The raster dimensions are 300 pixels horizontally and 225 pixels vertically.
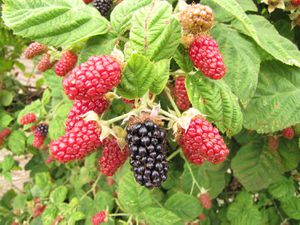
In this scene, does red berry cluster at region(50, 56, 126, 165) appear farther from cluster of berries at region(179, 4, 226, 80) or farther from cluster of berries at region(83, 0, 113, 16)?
cluster of berries at region(83, 0, 113, 16)

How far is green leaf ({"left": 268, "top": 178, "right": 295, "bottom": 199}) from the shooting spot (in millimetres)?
1712

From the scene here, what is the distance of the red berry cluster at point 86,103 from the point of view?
0.74 metres

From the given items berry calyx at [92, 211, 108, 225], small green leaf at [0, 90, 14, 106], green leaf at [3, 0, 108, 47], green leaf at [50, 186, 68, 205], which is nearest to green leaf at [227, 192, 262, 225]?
berry calyx at [92, 211, 108, 225]

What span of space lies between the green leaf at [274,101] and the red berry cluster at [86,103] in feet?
1.47

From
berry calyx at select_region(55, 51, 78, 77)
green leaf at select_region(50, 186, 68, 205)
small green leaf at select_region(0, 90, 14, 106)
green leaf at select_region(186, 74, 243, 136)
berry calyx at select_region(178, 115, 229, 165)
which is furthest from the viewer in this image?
small green leaf at select_region(0, 90, 14, 106)

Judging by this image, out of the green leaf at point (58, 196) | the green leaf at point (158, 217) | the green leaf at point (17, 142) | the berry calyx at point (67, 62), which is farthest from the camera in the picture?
the green leaf at point (17, 142)

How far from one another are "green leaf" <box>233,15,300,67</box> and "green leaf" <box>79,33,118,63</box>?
37cm

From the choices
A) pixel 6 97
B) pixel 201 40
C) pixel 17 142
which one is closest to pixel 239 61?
pixel 201 40

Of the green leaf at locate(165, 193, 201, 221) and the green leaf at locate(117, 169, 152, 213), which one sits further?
the green leaf at locate(165, 193, 201, 221)

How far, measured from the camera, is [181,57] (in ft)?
2.99

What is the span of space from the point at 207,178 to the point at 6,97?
4.73 ft

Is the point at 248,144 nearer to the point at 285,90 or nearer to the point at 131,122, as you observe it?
the point at 285,90

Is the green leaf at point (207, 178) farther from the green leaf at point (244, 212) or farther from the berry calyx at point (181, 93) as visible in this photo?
the berry calyx at point (181, 93)

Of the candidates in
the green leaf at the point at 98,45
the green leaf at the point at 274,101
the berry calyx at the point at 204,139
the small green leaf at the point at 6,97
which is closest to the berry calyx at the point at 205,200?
the green leaf at the point at 274,101
